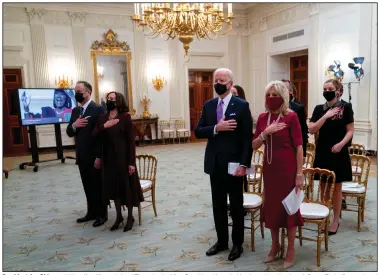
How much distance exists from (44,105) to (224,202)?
586 centimetres

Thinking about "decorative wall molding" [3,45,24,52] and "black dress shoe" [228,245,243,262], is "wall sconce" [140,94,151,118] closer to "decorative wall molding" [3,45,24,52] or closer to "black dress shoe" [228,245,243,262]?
"decorative wall molding" [3,45,24,52]

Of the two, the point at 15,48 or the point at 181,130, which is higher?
the point at 15,48

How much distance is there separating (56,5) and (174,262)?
8.73 metres

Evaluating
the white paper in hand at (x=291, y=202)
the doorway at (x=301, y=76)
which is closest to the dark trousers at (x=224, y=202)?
the white paper in hand at (x=291, y=202)

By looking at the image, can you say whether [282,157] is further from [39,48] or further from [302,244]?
[39,48]

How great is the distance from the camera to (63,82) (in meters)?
9.22

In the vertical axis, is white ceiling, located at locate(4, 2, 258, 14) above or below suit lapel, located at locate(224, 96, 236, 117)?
above

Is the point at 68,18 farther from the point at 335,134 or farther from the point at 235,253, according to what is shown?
the point at 235,253

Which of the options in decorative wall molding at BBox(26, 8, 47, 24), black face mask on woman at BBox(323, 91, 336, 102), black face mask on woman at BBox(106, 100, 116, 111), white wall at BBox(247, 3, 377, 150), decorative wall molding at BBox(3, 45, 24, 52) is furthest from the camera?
decorative wall molding at BBox(26, 8, 47, 24)

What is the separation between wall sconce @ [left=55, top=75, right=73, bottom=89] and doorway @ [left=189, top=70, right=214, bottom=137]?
3896mm

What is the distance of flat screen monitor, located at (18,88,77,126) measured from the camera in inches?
276

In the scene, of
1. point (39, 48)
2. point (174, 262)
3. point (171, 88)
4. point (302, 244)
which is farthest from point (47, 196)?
point (171, 88)

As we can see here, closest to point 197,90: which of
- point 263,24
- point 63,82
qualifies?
point 263,24

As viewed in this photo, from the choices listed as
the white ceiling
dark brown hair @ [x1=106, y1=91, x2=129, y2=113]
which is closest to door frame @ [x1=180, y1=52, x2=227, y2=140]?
the white ceiling
